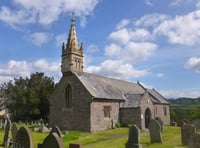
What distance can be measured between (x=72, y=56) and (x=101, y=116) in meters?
9.38

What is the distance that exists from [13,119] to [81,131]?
71.9 ft

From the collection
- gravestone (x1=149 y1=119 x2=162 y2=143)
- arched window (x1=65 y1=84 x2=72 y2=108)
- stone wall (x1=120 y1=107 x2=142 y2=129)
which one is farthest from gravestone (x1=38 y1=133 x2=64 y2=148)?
stone wall (x1=120 y1=107 x2=142 y2=129)

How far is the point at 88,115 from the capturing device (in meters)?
29.5

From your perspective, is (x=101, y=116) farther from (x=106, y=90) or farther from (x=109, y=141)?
(x=109, y=141)

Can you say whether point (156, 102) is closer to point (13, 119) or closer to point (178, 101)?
point (13, 119)

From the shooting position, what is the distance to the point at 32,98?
139ft

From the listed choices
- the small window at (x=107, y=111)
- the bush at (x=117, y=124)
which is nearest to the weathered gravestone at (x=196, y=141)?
the small window at (x=107, y=111)

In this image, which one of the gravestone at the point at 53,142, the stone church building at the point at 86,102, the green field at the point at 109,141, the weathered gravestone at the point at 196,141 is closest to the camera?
the gravestone at the point at 53,142

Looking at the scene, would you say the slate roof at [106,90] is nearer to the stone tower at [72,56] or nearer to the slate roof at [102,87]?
the slate roof at [102,87]

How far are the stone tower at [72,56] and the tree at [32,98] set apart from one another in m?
12.1

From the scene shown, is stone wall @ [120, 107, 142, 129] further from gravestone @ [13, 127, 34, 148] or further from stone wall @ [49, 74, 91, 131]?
gravestone @ [13, 127, 34, 148]

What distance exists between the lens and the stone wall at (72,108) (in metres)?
30.0

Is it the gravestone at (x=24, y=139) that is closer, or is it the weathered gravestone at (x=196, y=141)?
the gravestone at (x=24, y=139)

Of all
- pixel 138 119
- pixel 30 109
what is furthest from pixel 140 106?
pixel 30 109
